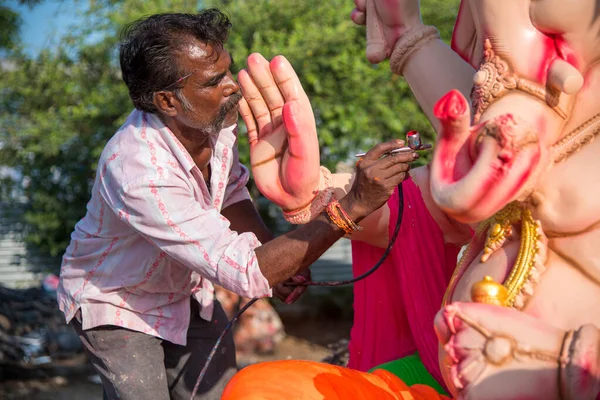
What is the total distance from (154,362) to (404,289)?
2.91 ft

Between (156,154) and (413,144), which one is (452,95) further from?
(156,154)

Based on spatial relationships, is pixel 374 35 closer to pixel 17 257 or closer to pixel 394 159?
pixel 394 159

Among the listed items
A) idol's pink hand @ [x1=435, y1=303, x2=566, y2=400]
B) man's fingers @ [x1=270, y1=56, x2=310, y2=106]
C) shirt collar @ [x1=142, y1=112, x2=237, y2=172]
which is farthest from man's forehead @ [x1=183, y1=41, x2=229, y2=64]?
idol's pink hand @ [x1=435, y1=303, x2=566, y2=400]

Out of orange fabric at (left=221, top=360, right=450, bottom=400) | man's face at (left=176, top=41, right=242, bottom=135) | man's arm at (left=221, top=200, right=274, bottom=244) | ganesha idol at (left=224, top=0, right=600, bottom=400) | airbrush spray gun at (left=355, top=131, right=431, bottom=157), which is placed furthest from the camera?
man's arm at (left=221, top=200, right=274, bottom=244)

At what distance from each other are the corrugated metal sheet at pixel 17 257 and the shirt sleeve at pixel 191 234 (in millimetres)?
4858

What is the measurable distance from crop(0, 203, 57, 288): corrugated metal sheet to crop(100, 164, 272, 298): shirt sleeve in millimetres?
4858

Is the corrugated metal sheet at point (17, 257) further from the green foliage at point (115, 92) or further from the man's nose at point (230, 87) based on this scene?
the man's nose at point (230, 87)

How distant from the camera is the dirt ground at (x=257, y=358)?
4.96 metres

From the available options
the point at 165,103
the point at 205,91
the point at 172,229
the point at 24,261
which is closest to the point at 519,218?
the point at 172,229

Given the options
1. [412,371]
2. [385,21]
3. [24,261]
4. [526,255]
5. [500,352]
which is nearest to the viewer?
[500,352]

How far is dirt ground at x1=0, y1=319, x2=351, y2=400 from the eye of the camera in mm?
4965

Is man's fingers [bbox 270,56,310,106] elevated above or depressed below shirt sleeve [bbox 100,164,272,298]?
above

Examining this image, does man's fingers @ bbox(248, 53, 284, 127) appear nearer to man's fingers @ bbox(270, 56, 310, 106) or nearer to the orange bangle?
man's fingers @ bbox(270, 56, 310, 106)

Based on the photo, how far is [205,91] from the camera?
2260 millimetres
